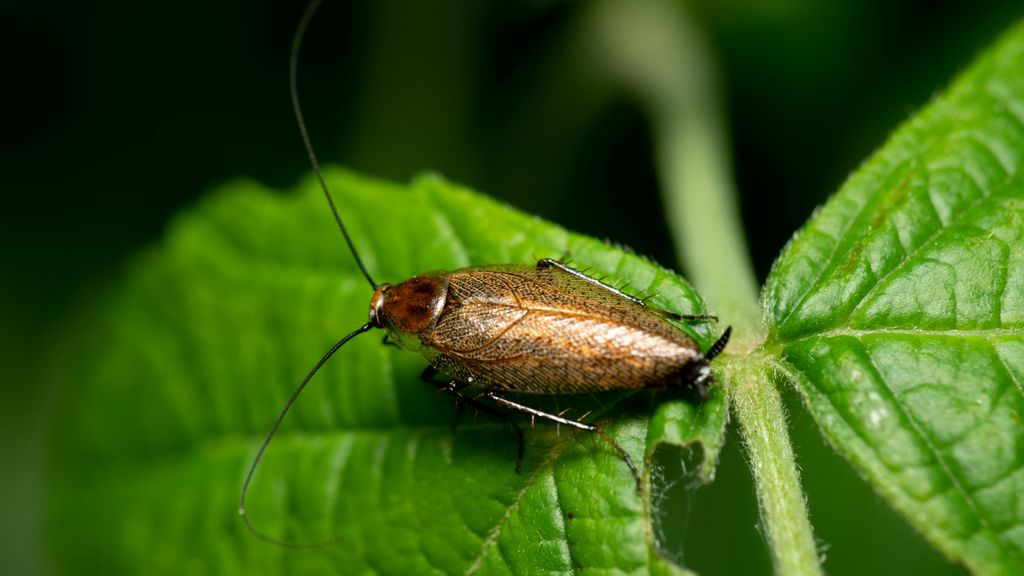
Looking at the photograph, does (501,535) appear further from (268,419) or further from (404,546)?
(268,419)

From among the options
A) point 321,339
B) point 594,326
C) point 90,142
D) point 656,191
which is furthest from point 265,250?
point 90,142

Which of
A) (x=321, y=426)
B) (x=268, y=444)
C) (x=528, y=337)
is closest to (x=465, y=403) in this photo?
(x=528, y=337)

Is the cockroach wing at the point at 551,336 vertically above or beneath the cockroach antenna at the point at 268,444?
above

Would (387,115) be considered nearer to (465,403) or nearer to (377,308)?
A: (377,308)

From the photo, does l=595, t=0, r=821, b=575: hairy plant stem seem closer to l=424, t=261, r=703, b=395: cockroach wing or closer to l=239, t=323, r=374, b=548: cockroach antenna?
l=424, t=261, r=703, b=395: cockroach wing

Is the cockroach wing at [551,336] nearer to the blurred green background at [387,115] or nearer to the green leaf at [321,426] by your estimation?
the green leaf at [321,426]

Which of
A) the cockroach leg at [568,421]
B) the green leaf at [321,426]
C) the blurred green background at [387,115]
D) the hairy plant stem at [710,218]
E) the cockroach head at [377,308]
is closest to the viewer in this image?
the hairy plant stem at [710,218]

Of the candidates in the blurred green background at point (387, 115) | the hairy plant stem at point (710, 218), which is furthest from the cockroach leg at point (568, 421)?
the blurred green background at point (387, 115)
